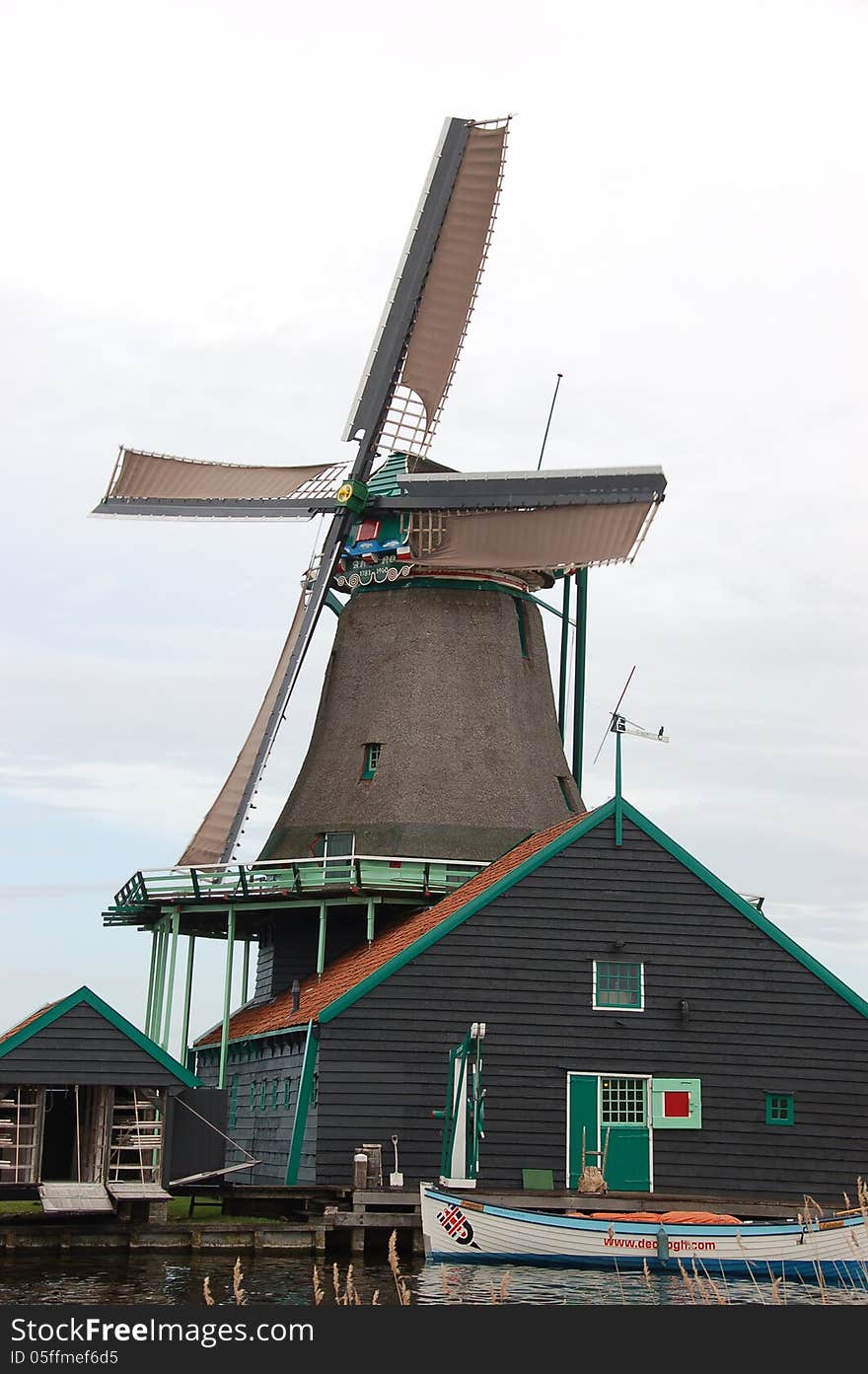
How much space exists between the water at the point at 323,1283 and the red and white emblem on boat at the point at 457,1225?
1.04 feet

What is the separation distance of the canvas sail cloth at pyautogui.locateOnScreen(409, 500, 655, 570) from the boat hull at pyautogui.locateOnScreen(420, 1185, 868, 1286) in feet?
54.0

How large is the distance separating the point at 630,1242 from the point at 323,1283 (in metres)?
3.79

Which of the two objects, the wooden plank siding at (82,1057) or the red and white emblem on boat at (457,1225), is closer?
the red and white emblem on boat at (457,1225)

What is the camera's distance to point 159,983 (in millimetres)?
36250

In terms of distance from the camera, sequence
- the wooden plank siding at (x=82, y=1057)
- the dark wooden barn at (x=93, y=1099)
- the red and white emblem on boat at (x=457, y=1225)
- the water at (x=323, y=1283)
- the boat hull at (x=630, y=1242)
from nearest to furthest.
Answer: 1. the water at (x=323, y=1283)
2. the boat hull at (x=630, y=1242)
3. the red and white emblem on boat at (x=457, y=1225)
4. the dark wooden barn at (x=93, y=1099)
5. the wooden plank siding at (x=82, y=1057)

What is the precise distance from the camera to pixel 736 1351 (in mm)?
10625

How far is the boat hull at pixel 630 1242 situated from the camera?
21156mm

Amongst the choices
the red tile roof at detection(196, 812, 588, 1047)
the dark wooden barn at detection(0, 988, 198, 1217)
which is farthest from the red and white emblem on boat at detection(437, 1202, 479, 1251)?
the red tile roof at detection(196, 812, 588, 1047)

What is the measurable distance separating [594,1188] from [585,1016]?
3.03m

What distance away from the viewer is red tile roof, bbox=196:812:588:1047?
94.6ft

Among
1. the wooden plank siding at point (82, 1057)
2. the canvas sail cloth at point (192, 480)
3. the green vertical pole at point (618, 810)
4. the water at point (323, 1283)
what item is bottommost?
the water at point (323, 1283)

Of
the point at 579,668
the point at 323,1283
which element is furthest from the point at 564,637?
the point at 323,1283

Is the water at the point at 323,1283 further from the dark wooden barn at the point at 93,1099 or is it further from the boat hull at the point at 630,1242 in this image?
the dark wooden barn at the point at 93,1099

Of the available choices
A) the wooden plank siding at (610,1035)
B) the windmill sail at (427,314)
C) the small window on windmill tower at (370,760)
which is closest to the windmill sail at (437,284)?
the windmill sail at (427,314)
